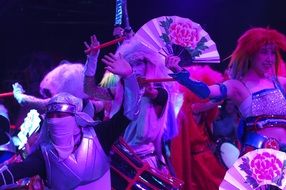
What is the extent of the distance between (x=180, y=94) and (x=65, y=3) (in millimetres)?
2645

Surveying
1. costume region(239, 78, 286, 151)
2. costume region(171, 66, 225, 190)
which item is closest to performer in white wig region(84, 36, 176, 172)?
costume region(239, 78, 286, 151)

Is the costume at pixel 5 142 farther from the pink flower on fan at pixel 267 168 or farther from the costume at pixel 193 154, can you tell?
the pink flower on fan at pixel 267 168

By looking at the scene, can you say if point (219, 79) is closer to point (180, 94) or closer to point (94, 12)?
point (180, 94)

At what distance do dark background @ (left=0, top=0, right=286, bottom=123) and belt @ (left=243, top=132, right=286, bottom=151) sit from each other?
7.44 ft

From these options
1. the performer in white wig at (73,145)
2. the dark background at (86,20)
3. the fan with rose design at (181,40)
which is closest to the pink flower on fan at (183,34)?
the fan with rose design at (181,40)

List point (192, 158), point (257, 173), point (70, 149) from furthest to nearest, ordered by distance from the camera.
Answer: point (192, 158)
point (257, 173)
point (70, 149)

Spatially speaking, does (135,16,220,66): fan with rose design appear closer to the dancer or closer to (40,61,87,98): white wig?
the dancer

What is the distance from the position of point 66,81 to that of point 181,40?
74cm

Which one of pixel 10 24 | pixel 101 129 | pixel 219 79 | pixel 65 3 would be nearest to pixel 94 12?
pixel 65 3

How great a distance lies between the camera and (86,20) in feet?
22.0

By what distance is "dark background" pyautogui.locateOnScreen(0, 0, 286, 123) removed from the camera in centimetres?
608

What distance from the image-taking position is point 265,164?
341 cm

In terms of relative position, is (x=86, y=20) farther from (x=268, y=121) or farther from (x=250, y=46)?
(x=268, y=121)

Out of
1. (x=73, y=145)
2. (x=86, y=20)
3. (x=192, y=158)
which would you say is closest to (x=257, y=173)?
(x=73, y=145)
